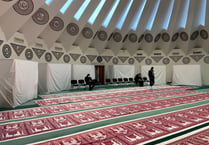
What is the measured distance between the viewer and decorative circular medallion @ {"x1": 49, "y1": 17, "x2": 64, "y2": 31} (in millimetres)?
10156

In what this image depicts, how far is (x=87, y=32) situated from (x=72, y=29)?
139cm

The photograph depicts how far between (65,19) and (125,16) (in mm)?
5109

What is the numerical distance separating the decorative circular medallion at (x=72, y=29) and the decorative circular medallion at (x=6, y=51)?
4.51 m

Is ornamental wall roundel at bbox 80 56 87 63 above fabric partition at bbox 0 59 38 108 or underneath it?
above

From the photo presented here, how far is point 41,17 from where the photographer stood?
360 inches

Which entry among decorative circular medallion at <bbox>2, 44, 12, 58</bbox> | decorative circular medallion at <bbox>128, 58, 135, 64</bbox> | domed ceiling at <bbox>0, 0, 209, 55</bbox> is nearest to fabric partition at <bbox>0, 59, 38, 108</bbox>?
decorative circular medallion at <bbox>2, 44, 12, 58</bbox>

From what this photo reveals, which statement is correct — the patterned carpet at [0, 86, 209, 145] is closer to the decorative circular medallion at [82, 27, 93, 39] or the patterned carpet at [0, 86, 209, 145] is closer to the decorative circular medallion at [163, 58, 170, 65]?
Answer: the decorative circular medallion at [82, 27, 93, 39]

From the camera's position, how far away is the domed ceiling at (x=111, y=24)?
8.62 metres

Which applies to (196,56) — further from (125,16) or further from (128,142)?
(128,142)

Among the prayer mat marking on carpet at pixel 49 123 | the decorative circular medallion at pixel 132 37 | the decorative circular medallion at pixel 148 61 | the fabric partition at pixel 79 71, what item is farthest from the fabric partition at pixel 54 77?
the decorative circular medallion at pixel 148 61

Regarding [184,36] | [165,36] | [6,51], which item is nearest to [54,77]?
[6,51]

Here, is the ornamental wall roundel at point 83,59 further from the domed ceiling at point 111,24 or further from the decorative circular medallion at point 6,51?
the decorative circular medallion at point 6,51

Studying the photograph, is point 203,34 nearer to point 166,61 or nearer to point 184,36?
point 184,36

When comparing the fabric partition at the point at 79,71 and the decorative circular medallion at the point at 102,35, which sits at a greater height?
the decorative circular medallion at the point at 102,35
